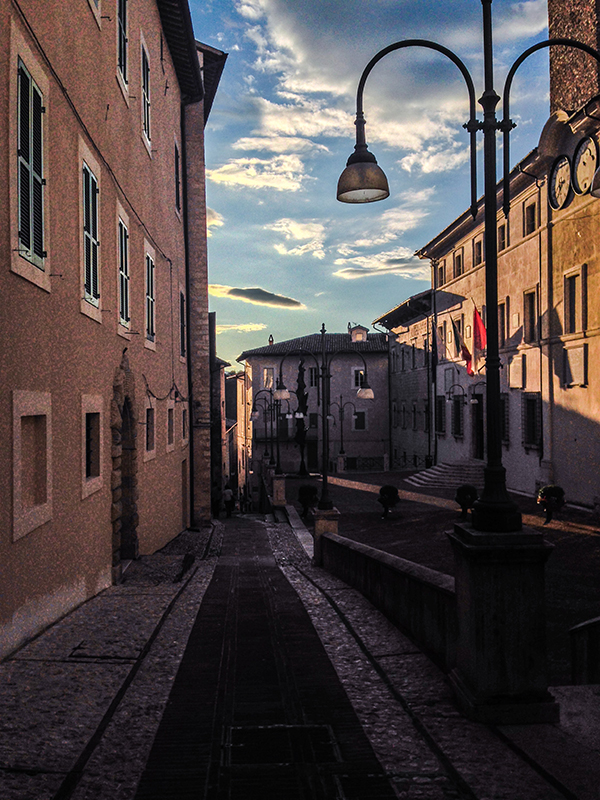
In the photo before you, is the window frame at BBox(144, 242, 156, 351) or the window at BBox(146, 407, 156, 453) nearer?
the window frame at BBox(144, 242, 156, 351)

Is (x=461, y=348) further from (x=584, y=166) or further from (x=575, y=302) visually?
(x=584, y=166)

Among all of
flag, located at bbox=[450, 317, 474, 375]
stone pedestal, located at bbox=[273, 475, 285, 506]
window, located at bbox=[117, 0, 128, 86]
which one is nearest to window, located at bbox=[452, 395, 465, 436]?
flag, located at bbox=[450, 317, 474, 375]

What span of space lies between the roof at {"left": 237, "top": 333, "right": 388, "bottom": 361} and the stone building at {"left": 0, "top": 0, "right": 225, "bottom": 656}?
38.7 m

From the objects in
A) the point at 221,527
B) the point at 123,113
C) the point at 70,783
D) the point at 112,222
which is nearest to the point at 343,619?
the point at 70,783

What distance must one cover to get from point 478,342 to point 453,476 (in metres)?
6.51

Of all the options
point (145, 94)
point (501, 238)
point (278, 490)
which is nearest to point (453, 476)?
point (278, 490)

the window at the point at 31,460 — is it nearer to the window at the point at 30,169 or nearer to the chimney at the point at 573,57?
the window at the point at 30,169

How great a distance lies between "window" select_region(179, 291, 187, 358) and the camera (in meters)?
19.5

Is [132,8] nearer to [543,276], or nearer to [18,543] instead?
[18,543]

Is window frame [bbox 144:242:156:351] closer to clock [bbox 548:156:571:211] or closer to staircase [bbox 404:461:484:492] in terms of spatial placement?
clock [bbox 548:156:571:211]

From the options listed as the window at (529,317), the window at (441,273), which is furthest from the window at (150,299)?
the window at (441,273)

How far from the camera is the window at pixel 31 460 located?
6.23 m

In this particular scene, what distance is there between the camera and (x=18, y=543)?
6297 mm

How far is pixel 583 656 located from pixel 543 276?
19.2 metres
